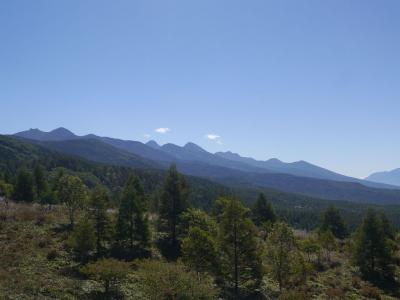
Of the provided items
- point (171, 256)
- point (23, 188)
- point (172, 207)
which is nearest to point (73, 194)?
point (172, 207)

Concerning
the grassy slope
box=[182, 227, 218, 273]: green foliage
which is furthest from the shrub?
box=[182, 227, 218, 273]: green foliage

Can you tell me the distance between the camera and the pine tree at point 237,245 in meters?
41.3

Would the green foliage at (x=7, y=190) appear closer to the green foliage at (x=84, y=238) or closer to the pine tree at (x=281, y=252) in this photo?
the green foliage at (x=84, y=238)

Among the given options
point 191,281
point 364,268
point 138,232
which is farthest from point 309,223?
point 191,281

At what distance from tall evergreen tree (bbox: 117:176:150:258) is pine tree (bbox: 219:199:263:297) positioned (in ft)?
41.6

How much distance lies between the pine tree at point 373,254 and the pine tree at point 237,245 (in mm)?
21534

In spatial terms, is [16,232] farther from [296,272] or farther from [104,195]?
[296,272]

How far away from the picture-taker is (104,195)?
50594 mm

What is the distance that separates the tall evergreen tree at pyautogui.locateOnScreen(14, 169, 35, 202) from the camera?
7800 centimetres

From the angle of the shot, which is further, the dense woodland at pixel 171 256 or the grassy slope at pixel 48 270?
the dense woodland at pixel 171 256

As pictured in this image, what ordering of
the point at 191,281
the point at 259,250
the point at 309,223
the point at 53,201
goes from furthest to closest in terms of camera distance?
the point at 309,223, the point at 53,201, the point at 259,250, the point at 191,281

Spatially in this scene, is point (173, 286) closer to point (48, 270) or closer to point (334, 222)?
point (48, 270)

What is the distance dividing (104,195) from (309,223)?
162387mm

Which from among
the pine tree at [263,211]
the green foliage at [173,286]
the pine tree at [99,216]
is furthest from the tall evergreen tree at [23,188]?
the green foliage at [173,286]
